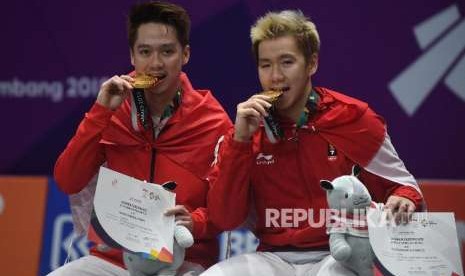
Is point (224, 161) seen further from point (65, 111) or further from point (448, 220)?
point (65, 111)

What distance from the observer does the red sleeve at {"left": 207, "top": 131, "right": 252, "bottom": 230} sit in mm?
2531

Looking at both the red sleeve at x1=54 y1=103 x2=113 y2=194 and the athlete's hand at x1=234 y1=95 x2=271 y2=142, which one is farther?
the red sleeve at x1=54 y1=103 x2=113 y2=194

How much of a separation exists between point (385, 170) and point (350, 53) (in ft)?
5.07

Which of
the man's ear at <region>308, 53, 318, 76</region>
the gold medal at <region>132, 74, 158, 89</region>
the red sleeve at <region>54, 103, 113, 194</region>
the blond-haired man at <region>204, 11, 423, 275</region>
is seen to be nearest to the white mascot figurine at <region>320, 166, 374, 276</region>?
the blond-haired man at <region>204, 11, 423, 275</region>

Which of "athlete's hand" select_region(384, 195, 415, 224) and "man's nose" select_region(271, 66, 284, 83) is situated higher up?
"man's nose" select_region(271, 66, 284, 83)

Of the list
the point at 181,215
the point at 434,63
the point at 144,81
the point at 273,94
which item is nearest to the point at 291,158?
the point at 273,94

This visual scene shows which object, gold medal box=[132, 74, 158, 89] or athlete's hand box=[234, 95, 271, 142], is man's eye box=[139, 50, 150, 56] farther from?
athlete's hand box=[234, 95, 271, 142]

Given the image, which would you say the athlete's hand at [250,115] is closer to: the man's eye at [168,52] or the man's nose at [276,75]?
the man's nose at [276,75]

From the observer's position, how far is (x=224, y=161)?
2545 millimetres

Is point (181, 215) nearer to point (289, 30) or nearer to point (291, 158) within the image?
point (291, 158)

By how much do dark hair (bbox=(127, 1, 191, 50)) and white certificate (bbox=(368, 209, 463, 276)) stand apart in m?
1.15

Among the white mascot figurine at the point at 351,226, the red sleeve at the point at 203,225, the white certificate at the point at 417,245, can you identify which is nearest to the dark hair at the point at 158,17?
the red sleeve at the point at 203,225

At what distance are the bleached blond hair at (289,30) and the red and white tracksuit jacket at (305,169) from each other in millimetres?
229

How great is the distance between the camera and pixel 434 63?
3.94m
